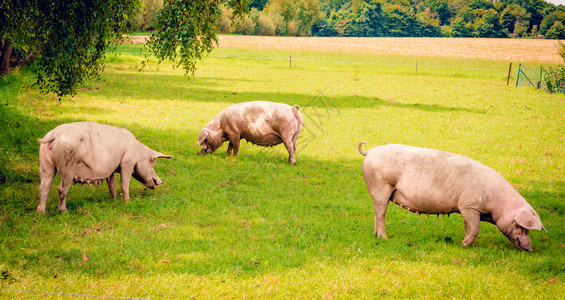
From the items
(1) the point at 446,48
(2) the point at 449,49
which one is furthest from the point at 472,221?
(1) the point at 446,48

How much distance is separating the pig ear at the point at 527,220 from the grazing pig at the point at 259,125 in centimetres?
687

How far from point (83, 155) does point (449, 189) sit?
6134 millimetres

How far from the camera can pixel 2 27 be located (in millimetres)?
12055

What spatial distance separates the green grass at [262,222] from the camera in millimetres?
6512

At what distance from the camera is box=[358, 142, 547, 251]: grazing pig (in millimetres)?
7512

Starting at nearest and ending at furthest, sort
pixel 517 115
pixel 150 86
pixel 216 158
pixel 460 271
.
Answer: pixel 460 271
pixel 216 158
pixel 517 115
pixel 150 86

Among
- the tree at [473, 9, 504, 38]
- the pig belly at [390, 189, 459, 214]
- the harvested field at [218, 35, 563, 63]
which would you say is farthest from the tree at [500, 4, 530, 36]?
the pig belly at [390, 189, 459, 214]

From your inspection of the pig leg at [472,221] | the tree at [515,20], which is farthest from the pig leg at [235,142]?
the tree at [515,20]

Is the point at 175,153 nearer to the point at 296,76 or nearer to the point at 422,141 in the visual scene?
the point at 422,141

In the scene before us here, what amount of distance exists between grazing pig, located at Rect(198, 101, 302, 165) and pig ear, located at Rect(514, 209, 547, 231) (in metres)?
6.87

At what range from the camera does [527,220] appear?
23.9 feet

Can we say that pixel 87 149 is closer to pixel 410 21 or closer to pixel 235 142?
pixel 235 142

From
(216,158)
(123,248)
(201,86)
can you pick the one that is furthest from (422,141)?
(201,86)

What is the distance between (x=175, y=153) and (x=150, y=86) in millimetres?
15241
